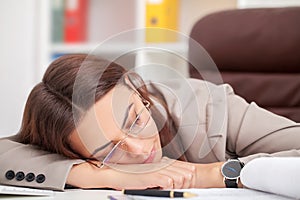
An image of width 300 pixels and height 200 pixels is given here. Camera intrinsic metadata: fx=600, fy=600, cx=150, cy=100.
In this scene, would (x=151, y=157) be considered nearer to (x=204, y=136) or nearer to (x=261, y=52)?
(x=204, y=136)

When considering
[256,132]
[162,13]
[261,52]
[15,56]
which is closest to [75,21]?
[15,56]

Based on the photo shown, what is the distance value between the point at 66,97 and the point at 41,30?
1778 millimetres

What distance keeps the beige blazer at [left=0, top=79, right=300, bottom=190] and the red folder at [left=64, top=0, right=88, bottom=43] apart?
5.30 ft

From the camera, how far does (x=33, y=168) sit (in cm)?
108

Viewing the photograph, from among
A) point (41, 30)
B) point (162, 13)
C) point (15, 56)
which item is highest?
point (162, 13)

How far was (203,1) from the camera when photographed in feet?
8.89

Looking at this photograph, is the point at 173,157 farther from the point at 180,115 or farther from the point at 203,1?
the point at 203,1

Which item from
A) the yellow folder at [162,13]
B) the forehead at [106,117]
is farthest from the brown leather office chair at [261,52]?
the forehead at [106,117]

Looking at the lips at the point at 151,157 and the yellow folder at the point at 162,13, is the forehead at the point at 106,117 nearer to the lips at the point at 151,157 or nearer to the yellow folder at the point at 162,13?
the lips at the point at 151,157

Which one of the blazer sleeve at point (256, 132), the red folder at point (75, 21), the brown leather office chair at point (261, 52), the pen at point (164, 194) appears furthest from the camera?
the red folder at point (75, 21)

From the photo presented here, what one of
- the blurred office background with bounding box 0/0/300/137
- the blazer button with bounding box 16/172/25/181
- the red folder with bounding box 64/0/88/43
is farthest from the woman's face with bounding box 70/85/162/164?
the red folder with bounding box 64/0/88/43

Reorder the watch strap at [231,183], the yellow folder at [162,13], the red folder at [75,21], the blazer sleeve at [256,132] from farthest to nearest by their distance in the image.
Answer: the red folder at [75,21]
the yellow folder at [162,13]
the blazer sleeve at [256,132]
the watch strap at [231,183]

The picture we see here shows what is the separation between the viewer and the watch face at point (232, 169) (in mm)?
1056

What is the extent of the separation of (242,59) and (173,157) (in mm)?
809
